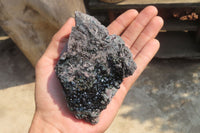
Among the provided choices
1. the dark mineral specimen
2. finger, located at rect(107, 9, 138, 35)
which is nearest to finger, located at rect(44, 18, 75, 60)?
→ the dark mineral specimen

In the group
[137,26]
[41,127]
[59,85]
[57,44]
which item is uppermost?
[137,26]

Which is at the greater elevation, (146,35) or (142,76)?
(146,35)

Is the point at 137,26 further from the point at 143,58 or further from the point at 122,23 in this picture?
the point at 143,58

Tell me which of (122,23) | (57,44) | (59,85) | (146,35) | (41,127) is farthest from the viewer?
(122,23)

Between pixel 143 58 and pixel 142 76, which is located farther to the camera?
pixel 142 76

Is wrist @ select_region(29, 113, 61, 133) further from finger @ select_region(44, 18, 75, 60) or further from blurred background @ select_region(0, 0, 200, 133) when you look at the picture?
blurred background @ select_region(0, 0, 200, 133)

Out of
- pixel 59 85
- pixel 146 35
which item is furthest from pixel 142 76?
pixel 59 85

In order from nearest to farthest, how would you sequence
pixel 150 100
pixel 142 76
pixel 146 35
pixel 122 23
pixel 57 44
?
pixel 57 44 < pixel 146 35 < pixel 122 23 < pixel 150 100 < pixel 142 76
